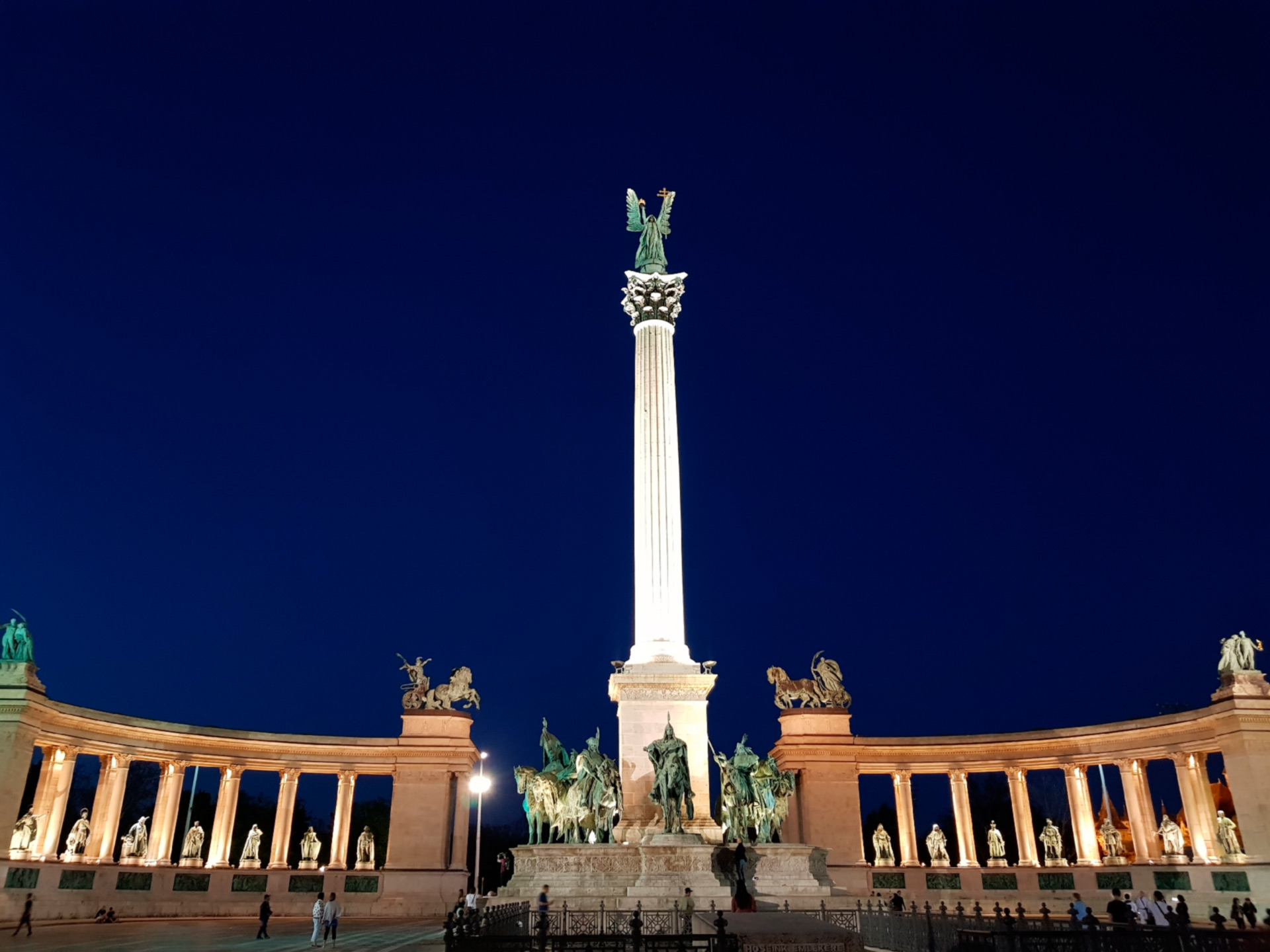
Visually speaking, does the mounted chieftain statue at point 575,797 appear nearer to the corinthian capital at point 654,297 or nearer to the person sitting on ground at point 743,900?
the person sitting on ground at point 743,900

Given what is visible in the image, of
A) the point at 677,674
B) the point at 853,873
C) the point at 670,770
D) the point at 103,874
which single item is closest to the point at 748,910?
the point at 670,770

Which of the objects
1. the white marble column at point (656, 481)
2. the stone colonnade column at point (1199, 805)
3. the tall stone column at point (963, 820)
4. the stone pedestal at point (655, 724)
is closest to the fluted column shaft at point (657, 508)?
the white marble column at point (656, 481)

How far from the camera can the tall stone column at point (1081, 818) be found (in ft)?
162

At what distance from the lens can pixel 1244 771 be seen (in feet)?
143

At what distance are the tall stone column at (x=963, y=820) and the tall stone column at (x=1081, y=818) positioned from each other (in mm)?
5398

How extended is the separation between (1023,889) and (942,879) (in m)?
4.11

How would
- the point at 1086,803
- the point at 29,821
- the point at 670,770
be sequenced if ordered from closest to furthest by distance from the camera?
1. the point at 670,770
2. the point at 29,821
3. the point at 1086,803

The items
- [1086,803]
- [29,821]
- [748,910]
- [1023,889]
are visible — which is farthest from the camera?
[1086,803]

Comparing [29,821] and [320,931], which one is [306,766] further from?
[320,931]

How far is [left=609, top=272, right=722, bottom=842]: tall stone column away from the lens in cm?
3447

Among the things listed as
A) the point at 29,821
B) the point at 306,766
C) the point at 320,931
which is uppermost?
the point at 306,766

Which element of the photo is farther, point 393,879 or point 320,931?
point 393,879

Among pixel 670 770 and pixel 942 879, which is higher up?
pixel 670 770

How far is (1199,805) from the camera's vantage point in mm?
47188
